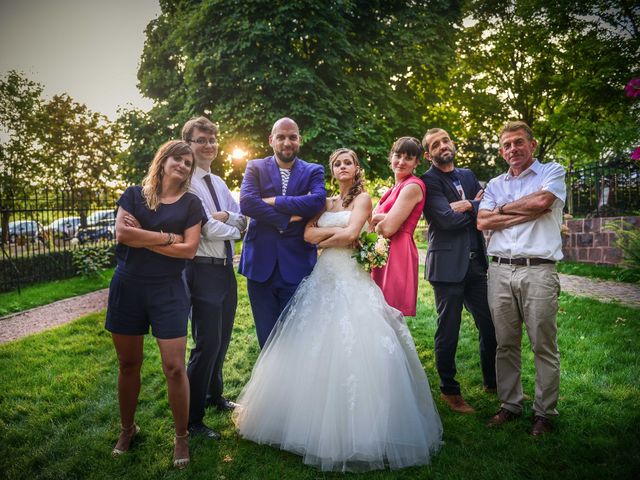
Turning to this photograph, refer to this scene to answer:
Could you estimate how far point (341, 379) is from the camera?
3.25 metres

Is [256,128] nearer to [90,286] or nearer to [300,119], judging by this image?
[300,119]

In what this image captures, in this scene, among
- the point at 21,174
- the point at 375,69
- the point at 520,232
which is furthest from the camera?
the point at 21,174

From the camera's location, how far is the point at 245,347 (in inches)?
243

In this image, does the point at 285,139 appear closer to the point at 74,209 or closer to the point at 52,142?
the point at 74,209

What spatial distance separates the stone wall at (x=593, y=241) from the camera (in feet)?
35.2

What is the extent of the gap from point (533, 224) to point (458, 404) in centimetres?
192

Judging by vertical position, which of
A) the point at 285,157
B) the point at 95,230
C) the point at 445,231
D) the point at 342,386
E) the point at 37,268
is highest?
the point at 285,157

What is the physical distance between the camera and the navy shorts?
3.19m

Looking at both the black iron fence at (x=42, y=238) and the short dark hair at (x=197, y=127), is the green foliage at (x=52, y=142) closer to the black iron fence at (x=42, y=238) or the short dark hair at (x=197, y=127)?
the black iron fence at (x=42, y=238)

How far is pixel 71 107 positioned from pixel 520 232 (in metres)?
23.7

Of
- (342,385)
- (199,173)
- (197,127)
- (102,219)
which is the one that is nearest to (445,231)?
(342,385)

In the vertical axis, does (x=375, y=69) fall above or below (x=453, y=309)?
above

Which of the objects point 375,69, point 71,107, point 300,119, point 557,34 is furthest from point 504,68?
point 71,107

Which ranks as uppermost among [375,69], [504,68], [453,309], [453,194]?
[504,68]
